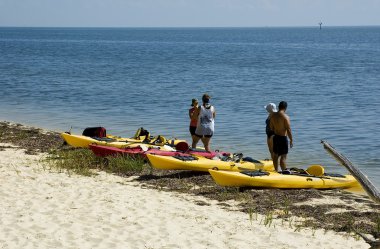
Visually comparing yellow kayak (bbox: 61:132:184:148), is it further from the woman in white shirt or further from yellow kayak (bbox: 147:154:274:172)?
yellow kayak (bbox: 147:154:274:172)

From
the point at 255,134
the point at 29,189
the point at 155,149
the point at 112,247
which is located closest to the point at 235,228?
the point at 112,247

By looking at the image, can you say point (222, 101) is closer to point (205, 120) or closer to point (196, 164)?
point (205, 120)

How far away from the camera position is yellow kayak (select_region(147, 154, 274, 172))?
42.9 feet

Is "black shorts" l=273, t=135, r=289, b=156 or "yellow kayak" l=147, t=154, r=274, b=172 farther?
"yellow kayak" l=147, t=154, r=274, b=172

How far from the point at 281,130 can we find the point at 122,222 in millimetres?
4436

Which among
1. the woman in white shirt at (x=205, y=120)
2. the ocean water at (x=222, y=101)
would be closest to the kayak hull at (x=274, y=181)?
the woman in white shirt at (x=205, y=120)

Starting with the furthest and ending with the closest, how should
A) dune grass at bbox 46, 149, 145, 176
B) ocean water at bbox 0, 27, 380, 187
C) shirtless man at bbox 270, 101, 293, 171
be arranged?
ocean water at bbox 0, 27, 380, 187 < dune grass at bbox 46, 149, 145, 176 < shirtless man at bbox 270, 101, 293, 171

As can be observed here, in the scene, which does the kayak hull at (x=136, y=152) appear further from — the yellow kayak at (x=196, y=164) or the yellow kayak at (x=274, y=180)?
the yellow kayak at (x=274, y=180)

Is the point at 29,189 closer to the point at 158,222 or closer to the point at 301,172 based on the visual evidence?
the point at 158,222

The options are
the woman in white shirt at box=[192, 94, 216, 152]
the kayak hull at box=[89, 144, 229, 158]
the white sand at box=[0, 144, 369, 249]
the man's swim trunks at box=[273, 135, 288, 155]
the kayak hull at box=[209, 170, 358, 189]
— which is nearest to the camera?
the white sand at box=[0, 144, 369, 249]

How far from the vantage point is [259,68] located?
56.8 meters

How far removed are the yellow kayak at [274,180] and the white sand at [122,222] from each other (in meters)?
0.84

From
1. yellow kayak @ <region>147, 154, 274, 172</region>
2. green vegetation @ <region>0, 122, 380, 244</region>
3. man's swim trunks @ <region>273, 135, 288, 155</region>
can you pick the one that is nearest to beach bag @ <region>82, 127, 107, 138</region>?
green vegetation @ <region>0, 122, 380, 244</region>

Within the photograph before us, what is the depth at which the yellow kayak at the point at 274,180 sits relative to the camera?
12.0 meters
